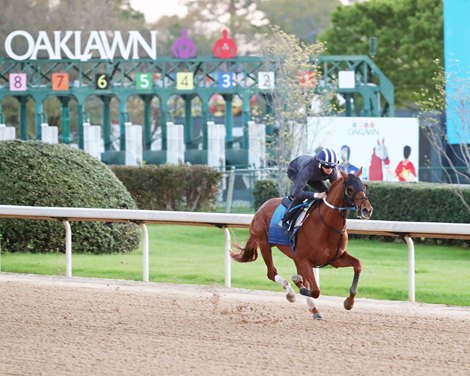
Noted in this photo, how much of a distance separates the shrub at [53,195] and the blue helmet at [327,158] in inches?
208

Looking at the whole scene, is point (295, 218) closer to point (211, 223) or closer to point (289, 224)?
point (289, 224)

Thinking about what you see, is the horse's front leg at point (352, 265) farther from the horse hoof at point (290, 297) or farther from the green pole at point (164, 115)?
the green pole at point (164, 115)

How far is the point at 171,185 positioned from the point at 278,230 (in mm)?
11073

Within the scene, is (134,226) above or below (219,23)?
below

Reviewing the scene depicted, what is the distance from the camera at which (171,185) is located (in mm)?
19688

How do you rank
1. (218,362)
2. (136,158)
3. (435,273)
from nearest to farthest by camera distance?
(218,362) → (435,273) → (136,158)

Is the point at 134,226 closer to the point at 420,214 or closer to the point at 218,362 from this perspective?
the point at 420,214

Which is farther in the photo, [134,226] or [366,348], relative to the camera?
[134,226]

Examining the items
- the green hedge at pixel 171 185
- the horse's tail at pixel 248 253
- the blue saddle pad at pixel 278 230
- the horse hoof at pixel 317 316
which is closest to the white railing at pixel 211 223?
the horse's tail at pixel 248 253

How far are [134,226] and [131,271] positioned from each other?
1943mm

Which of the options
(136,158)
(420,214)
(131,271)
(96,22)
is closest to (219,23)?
(96,22)

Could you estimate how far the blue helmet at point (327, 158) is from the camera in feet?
26.6

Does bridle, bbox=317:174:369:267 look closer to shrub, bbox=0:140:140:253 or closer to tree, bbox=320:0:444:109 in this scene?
shrub, bbox=0:140:140:253

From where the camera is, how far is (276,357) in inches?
270
